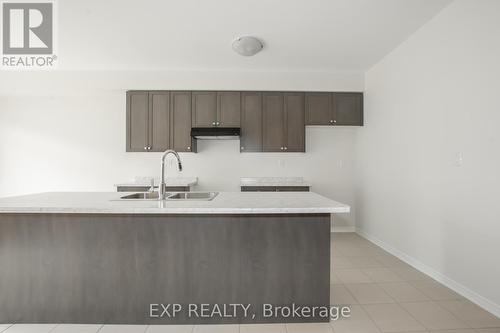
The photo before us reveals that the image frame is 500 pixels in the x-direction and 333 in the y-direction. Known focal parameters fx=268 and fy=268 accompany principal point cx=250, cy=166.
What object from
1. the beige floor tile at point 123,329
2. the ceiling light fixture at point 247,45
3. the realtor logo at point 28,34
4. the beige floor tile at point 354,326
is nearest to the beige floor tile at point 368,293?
the beige floor tile at point 354,326

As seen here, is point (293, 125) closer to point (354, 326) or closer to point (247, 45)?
point (247, 45)

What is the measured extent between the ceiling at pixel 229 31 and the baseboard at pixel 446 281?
103 inches

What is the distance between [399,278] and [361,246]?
3.63ft

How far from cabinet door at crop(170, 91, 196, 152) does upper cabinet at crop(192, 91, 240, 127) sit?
0.35ft

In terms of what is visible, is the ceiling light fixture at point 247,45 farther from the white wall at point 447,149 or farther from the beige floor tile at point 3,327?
the beige floor tile at point 3,327

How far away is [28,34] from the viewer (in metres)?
3.12

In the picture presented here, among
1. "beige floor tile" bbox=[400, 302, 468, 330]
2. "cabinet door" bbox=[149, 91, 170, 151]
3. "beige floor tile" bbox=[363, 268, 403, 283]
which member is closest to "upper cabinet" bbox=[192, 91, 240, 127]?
"cabinet door" bbox=[149, 91, 170, 151]

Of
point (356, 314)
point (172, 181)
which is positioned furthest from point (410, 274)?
point (172, 181)

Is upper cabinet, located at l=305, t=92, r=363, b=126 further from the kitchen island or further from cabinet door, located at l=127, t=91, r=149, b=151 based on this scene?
the kitchen island

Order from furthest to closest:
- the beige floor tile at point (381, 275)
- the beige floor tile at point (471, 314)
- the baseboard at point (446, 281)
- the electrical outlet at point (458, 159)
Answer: the beige floor tile at point (381, 275) < the electrical outlet at point (458, 159) < the baseboard at point (446, 281) < the beige floor tile at point (471, 314)

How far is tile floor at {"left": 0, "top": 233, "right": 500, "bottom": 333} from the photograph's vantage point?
188cm

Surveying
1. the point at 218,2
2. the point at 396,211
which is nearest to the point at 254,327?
the point at 396,211

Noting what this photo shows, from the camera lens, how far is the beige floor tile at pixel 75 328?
185 centimetres

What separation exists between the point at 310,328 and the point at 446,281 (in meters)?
1.61
